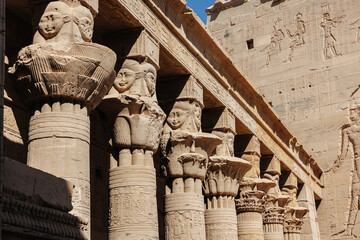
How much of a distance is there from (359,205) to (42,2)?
50.6 feet

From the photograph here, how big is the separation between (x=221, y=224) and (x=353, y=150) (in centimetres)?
1022

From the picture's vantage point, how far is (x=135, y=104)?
8586mm

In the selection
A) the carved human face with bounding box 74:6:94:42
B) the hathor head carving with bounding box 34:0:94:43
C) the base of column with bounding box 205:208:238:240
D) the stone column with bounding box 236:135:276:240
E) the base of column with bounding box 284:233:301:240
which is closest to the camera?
the hathor head carving with bounding box 34:0:94:43

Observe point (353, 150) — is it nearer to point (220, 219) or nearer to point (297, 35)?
point (297, 35)

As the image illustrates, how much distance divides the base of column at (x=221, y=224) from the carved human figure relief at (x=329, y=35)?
11.2 m

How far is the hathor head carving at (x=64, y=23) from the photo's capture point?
7.04 metres

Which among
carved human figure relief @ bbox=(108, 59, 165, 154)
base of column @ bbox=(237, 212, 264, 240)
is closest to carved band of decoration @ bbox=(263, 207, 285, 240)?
base of column @ bbox=(237, 212, 264, 240)

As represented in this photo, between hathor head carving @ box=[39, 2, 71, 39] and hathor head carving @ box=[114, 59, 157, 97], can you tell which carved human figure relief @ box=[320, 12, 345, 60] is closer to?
hathor head carving @ box=[114, 59, 157, 97]

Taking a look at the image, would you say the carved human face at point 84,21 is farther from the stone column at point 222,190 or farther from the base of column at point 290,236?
the base of column at point 290,236

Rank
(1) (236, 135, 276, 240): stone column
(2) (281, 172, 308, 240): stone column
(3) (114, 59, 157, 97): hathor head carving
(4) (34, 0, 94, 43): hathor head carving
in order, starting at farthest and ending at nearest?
(2) (281, 172, 308, 240): stone column < (1) (236, 135, 276, 240): stone column < (3) (114, 59, 157, 97): hathor head carving < (4) (34, 0, 94, 43): hathor head carving

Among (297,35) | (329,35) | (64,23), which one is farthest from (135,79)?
(297,35)

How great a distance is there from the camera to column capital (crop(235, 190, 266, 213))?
553 inches

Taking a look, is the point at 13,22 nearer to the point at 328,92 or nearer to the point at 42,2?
the point at 42,2

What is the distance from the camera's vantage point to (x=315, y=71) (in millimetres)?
21906
